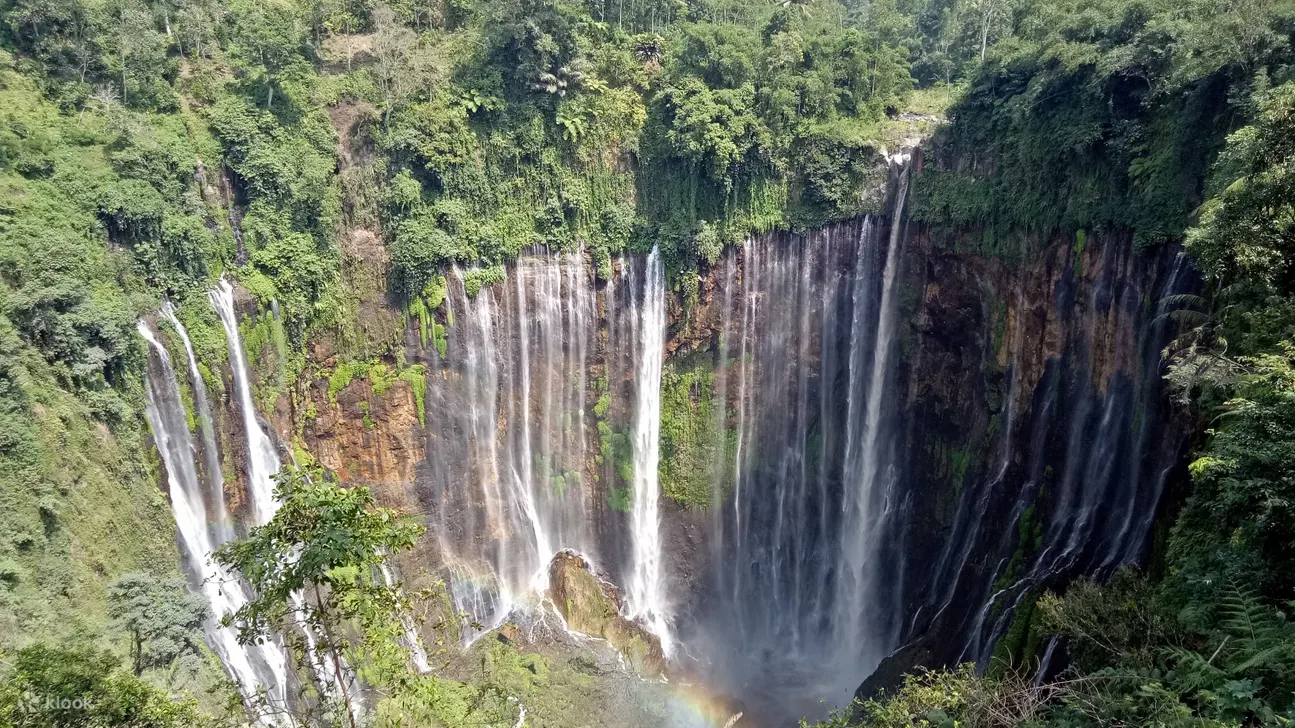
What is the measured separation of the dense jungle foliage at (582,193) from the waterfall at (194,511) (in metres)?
0.80

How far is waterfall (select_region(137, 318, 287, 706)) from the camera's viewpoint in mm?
15953

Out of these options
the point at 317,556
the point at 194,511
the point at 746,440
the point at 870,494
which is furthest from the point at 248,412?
the point at 870,494

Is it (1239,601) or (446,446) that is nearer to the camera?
(1239,601)

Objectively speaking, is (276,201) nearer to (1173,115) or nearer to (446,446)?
(446,446)

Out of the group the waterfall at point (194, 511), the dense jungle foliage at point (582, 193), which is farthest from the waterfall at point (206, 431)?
the dense jungle foliage at point (582, 193)

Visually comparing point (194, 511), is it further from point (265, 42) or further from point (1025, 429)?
point (1025, 429)

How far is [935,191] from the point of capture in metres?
21.0

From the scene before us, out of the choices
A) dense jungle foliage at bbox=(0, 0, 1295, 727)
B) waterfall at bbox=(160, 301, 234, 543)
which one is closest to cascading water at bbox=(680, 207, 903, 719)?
dense jungle foliage at bbox=(0, 0, 1295, 727)

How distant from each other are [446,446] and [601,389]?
4865mm

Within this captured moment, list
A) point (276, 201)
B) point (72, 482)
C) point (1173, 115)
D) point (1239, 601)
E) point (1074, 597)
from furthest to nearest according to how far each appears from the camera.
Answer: point (276, 201) → point (1173, 115) → point (72, 482) → point (1074, 597) → point (1239, 601)

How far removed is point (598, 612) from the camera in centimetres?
2217

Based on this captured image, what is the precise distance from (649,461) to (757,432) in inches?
136

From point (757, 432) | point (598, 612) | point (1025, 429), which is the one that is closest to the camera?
point (1025, 429)

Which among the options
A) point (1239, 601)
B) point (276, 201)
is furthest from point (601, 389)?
point (1239, 601)
